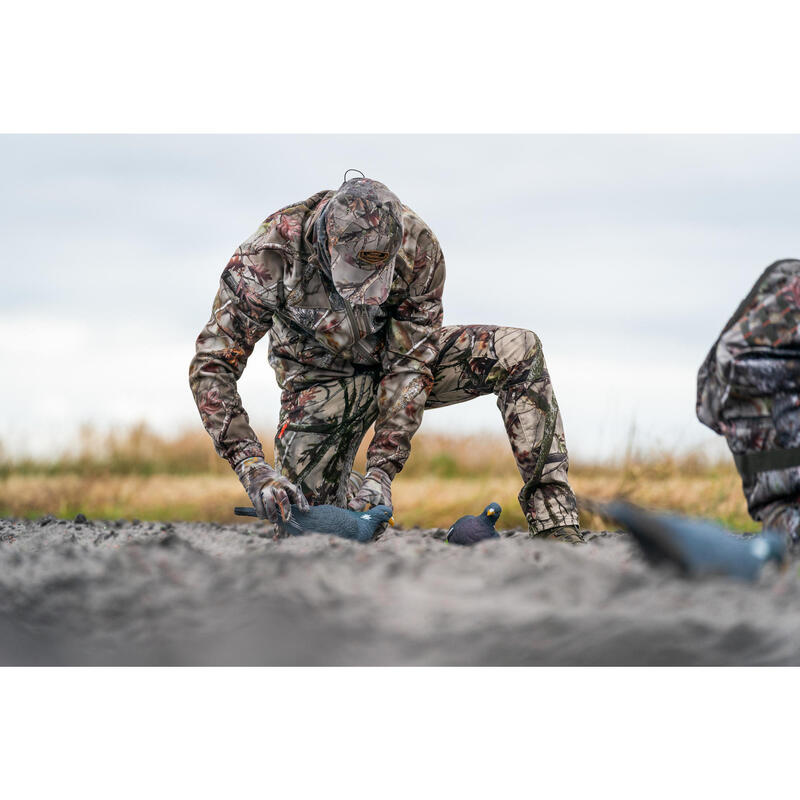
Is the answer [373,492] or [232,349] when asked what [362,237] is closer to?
[232,349]

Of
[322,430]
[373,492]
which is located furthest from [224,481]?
[373,492]

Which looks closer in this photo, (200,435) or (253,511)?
(253,511)

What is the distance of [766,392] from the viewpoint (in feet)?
6.35

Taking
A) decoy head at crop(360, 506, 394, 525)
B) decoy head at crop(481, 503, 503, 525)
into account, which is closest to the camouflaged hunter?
decoy head at crop(360, 506, 394, 525)

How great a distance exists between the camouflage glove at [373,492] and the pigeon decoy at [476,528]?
0.74ft

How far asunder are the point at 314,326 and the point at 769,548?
1727mm

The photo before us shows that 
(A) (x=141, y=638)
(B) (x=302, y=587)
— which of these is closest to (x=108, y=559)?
(A) (x=141, y=638)

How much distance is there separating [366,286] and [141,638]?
123 cm

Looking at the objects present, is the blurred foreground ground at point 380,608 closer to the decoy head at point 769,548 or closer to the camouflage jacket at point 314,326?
the decoy head at point 769,548

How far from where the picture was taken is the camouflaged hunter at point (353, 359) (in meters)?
2.59

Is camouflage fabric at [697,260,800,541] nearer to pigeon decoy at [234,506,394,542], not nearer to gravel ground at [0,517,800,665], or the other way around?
gravel ground at [0,517,800,665]

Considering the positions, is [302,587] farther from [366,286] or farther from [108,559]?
[366,286]

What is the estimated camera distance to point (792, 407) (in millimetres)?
1934

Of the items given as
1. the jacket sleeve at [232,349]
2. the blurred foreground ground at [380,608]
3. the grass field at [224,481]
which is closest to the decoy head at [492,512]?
the blurred foreground ground at [380,608]
